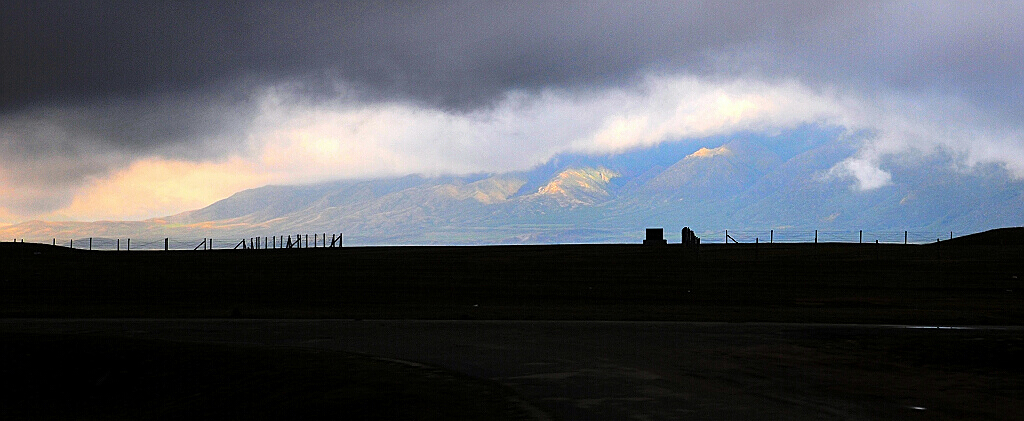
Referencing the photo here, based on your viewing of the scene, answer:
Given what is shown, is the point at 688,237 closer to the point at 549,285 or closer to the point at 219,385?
the point at 549,285

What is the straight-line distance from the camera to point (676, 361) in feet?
64.7

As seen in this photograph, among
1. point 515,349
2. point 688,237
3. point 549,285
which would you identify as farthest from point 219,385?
point 688,237

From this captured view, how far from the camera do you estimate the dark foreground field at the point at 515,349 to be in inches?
604

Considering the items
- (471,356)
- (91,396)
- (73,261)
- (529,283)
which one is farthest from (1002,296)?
(73,261)

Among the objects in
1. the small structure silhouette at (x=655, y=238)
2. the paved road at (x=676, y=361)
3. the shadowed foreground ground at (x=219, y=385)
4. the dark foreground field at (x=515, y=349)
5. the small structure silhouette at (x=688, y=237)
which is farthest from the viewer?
the small structure silhouette at (x=655, y=238)

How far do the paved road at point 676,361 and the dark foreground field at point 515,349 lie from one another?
0.07 metres

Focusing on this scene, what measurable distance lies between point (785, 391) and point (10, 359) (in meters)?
15.6

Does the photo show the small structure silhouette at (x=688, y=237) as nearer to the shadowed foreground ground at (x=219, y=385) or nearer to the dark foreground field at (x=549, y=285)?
the dark foreground field at (x=549, y=285)

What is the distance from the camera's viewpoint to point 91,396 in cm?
1925

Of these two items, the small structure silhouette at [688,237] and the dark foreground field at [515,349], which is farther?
the small structure silhouette at [688,237]

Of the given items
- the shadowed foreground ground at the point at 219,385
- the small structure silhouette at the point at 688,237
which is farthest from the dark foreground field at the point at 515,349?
the small structure silhouette at the point at 688,237

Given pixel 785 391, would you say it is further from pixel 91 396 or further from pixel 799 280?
pixel 799 280

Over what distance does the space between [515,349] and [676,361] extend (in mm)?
3738

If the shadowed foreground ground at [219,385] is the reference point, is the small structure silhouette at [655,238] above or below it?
above
